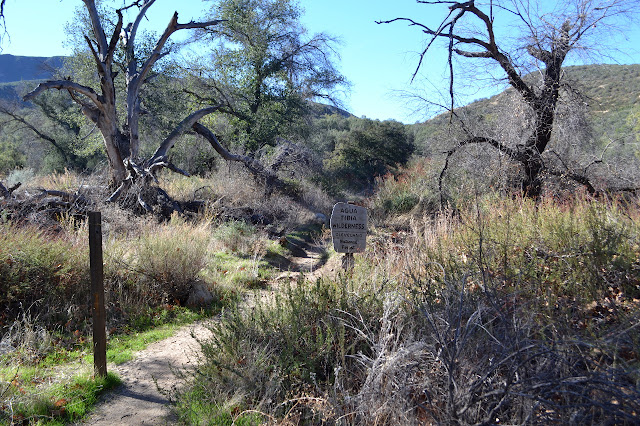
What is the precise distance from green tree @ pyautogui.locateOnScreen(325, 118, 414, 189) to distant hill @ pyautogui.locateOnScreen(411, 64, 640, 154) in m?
3.07

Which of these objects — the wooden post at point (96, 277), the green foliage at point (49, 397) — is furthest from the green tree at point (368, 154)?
the green foliage at point (49, 397)

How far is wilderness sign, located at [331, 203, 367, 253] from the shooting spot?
689 cm

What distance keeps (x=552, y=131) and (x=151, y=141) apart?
689 inches

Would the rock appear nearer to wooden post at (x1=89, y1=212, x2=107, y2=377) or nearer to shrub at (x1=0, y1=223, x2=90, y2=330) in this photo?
shrub at (x1=0, y1=223, x2=90, y2=330)

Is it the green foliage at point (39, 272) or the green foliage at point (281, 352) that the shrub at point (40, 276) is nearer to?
the green foliage at point (39, 272)

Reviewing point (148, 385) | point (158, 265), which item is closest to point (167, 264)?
point (158, 265)

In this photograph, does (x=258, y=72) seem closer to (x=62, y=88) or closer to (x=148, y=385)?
(x=62, y=88)

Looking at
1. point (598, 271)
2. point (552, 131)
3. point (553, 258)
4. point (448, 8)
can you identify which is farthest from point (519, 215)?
point (552, 131)

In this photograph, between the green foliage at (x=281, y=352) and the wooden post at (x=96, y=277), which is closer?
the green foliage at (x=281, y=352)

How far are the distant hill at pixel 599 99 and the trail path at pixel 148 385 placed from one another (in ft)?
27.1

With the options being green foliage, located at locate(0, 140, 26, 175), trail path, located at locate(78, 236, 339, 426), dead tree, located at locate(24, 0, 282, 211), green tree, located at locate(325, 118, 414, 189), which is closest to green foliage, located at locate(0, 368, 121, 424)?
trail path, located at locate(78, 236, 339, 426)

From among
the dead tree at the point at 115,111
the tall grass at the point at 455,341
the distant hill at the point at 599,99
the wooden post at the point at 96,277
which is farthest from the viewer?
the dead tree at the point at 115,111

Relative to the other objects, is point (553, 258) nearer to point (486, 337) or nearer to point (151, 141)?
point (486, 337)

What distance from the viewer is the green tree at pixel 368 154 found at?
25.9m
